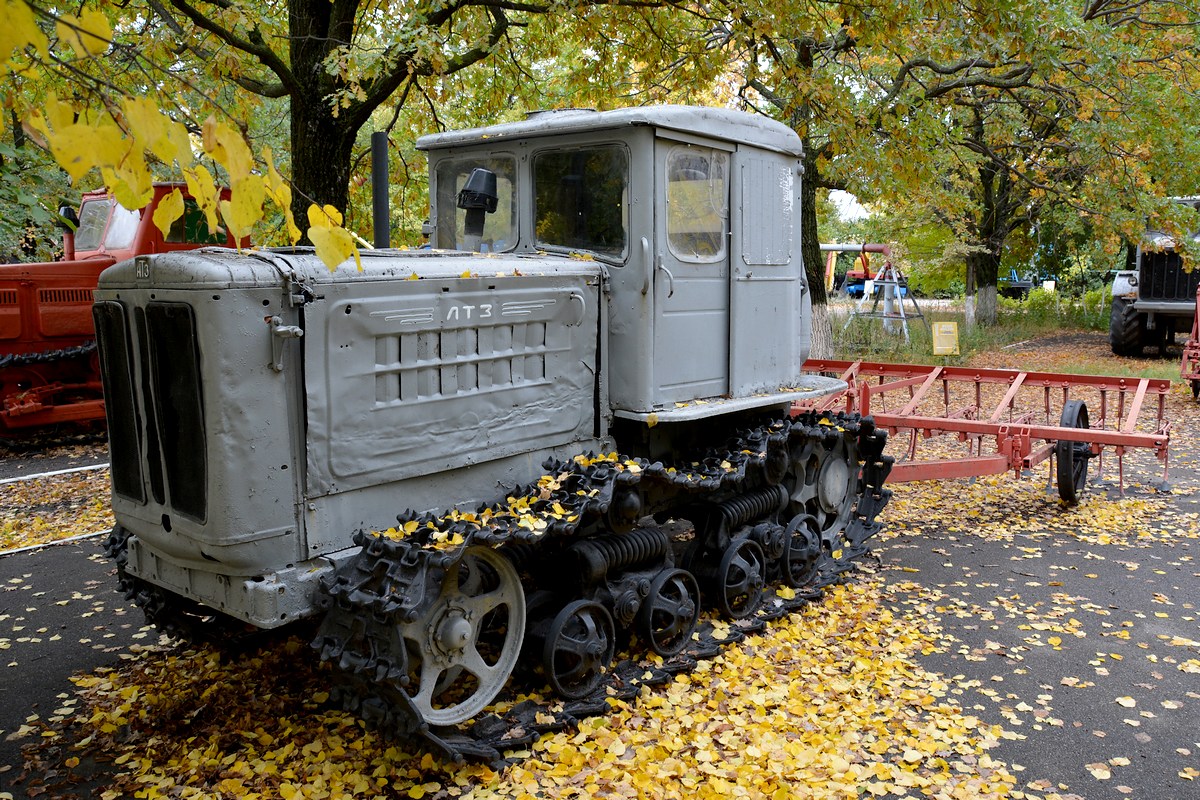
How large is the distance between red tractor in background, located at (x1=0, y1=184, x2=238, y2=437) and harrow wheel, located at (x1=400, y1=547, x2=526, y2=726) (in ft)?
24.9

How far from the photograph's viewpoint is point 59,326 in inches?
454

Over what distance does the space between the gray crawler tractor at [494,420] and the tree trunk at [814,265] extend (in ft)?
23.6

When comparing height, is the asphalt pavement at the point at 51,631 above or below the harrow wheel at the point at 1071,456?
below

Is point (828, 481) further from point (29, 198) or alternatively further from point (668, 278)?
point (29, 198)

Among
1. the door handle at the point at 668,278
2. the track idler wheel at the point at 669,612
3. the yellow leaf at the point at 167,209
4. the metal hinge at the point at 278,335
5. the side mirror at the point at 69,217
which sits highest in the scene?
the side mirror at the point at 69,217

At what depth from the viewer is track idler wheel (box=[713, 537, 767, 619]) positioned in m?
5.79

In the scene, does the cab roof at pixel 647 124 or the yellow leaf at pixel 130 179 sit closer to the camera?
the yellow leaf at pixel 130 179

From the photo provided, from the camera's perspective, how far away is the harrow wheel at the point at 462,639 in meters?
4.22

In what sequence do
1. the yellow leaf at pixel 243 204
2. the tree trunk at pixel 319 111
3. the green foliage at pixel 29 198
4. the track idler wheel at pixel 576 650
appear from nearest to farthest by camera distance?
the yellow leaf at pixel 243 204 < the track idler wheel at pixel 576 650 < the tree trunk at pixel 319 111 < the green foliage at pixel 29 198

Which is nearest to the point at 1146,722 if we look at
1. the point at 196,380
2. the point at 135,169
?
the point at 196,380

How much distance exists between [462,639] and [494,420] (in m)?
1.08

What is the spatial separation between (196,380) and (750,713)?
3021mm

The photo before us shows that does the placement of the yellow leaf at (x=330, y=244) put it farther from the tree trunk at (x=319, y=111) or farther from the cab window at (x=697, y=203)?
the tree trunk at (x=319, y=111)

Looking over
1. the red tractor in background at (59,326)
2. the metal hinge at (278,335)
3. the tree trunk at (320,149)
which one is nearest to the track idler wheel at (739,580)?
the metal hinge at (278,335)
